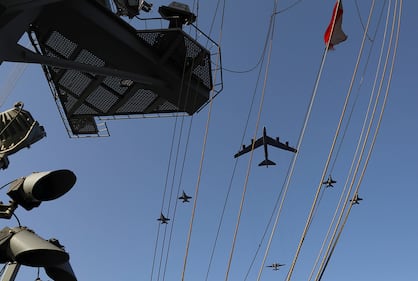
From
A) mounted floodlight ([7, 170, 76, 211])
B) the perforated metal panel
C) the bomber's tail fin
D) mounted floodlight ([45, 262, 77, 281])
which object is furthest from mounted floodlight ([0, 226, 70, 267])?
the bomber's tail fin

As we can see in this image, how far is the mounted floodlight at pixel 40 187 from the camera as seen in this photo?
3.88 metres

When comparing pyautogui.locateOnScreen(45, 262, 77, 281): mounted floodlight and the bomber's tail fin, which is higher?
the bomber's tail fin

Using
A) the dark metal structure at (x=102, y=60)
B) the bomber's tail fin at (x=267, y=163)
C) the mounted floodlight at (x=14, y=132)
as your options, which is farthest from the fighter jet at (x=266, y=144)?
→ the mounted floodlight at (x=14, y=132)

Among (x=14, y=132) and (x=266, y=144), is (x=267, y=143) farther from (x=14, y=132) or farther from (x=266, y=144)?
(x=14, y=132)

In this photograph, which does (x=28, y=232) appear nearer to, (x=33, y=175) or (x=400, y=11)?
(x=33, y=175)

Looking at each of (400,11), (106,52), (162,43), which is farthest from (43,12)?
(400,11)

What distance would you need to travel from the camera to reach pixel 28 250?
348 centimetres

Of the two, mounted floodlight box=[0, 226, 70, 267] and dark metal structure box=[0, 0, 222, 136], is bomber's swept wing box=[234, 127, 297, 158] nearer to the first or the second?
dark metal structure box=[0, 0, 222, 136]

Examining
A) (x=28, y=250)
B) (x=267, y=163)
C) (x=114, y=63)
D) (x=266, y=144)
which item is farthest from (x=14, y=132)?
(x=267, y=163)

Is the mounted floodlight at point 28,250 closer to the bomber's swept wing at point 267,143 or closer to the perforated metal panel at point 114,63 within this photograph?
the perforated metal panel at point 114,63

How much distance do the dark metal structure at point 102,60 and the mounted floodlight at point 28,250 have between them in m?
7.33

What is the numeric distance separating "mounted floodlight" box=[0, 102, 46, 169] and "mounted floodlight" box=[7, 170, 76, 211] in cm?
84

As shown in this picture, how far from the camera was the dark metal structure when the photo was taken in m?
11.9

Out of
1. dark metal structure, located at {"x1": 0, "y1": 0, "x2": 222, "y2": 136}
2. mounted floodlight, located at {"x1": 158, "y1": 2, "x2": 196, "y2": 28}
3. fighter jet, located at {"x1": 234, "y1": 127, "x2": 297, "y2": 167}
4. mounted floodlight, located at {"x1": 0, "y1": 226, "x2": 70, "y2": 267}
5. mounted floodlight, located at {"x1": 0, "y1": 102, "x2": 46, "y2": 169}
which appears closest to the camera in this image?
mounted floodlight, located at {"x1": 0, "y1": 226, "x2": 70, "y2": 267}
